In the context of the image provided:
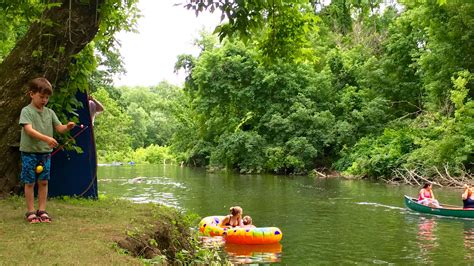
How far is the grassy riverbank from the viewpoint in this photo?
4398 millimetres

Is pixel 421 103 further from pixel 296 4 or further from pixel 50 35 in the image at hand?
pixel 50 35

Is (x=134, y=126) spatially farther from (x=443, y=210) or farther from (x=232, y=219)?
(x=232, y=219)

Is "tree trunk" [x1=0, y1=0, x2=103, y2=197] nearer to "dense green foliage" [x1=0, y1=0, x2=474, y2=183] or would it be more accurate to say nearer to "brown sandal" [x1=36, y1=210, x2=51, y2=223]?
"brown sandal" [x1=36, y1=210, x2=51, y2=223]

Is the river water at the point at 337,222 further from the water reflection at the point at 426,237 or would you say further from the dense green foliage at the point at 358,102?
the dense green foliage at the point at 358,102

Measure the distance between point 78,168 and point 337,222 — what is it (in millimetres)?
9881

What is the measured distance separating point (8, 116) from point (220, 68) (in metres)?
35.1

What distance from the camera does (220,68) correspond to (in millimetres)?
41938

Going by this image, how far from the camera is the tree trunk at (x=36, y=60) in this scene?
7.21 m

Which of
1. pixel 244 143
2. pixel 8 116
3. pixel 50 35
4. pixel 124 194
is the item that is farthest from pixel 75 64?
pixel 244 143

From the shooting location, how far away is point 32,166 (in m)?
5.95

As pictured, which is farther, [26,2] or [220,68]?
[220,68]

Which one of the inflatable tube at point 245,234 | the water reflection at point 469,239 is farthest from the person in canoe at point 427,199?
the inflatable tube at point 245,234

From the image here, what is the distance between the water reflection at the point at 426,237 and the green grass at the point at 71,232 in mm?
7172

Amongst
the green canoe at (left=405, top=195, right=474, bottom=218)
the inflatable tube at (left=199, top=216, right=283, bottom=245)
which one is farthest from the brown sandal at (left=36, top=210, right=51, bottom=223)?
the green canoe at (left=405, top=195, right=474, bottom=218)
